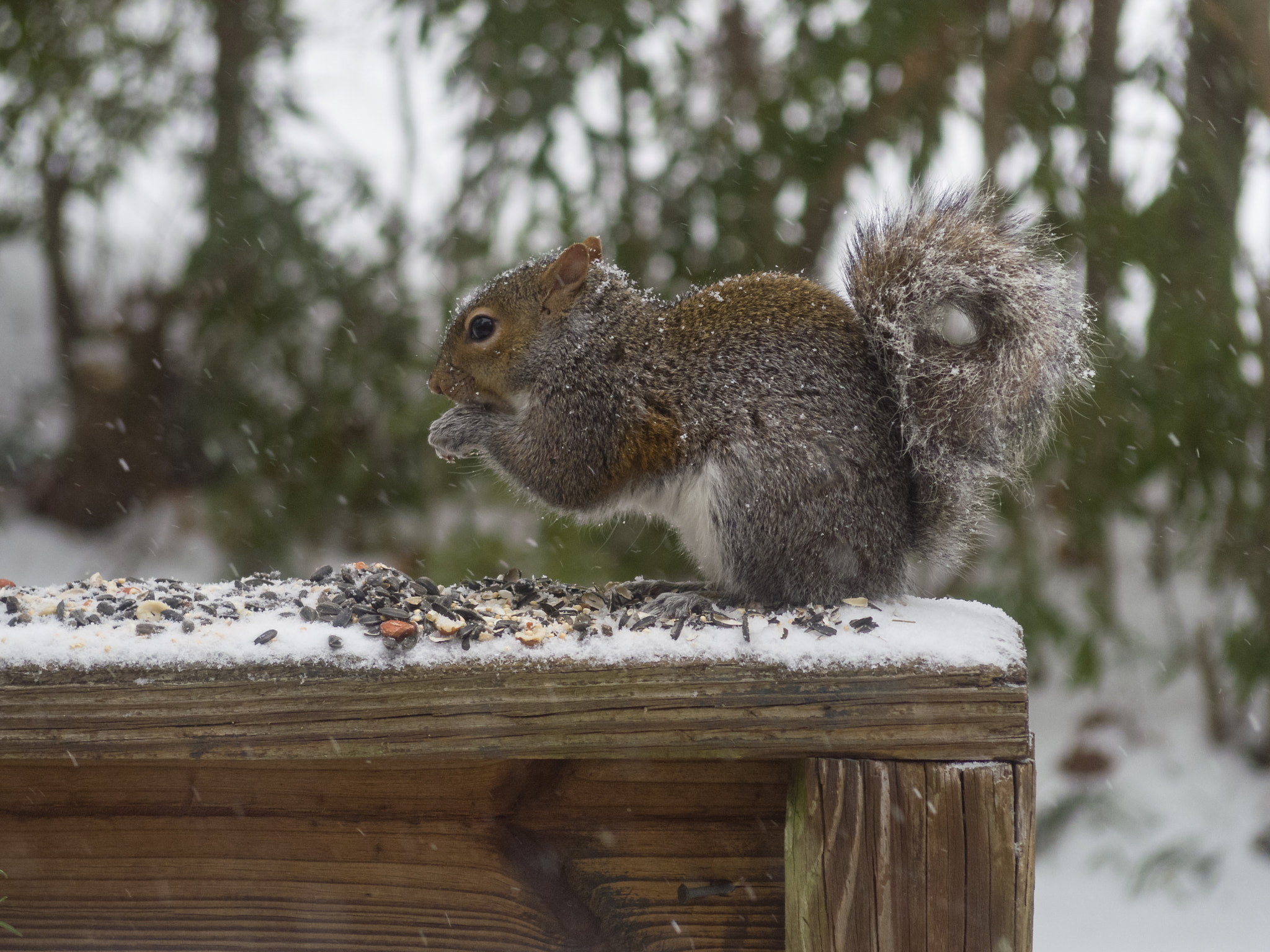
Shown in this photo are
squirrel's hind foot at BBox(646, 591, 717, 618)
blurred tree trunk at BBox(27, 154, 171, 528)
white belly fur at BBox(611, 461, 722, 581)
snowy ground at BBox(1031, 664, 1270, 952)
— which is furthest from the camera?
blurred tree trunk at BBox(27, 154, 171, 528)

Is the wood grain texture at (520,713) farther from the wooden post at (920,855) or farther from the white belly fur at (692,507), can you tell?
the white belly fur at (692,507)

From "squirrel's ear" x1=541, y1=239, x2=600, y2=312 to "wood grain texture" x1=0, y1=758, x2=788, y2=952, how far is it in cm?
64

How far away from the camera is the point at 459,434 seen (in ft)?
4.56

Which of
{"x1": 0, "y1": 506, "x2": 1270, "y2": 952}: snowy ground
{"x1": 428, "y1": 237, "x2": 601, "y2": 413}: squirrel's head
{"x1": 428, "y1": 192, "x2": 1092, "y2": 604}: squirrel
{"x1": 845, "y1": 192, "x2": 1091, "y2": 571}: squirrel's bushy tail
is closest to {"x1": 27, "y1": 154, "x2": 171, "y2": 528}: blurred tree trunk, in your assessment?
{"x1": 0, "y1": 506, "x2": 1270, "y2": 952}: snowy ground

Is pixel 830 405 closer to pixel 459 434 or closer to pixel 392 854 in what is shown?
pixel 459 434

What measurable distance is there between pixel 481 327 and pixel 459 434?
0.15 m

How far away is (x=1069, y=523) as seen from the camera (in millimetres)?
2594

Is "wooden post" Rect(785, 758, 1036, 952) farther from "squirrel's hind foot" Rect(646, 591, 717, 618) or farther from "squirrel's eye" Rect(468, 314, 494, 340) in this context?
"squirrel's eye" Rect(468, 314, 494, 340)

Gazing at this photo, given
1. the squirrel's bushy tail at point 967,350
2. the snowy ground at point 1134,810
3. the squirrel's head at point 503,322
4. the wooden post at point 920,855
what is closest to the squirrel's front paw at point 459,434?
the squirrel's head at point 503,322

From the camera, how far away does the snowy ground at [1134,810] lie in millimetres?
2342

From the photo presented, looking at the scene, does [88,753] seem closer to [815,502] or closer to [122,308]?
[815,502]

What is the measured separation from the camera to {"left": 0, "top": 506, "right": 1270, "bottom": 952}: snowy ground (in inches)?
92.2

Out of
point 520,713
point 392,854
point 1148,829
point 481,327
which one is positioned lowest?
point 1148,829

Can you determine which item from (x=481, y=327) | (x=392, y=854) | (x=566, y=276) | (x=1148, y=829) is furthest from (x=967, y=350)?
(x=1148, y=829)
